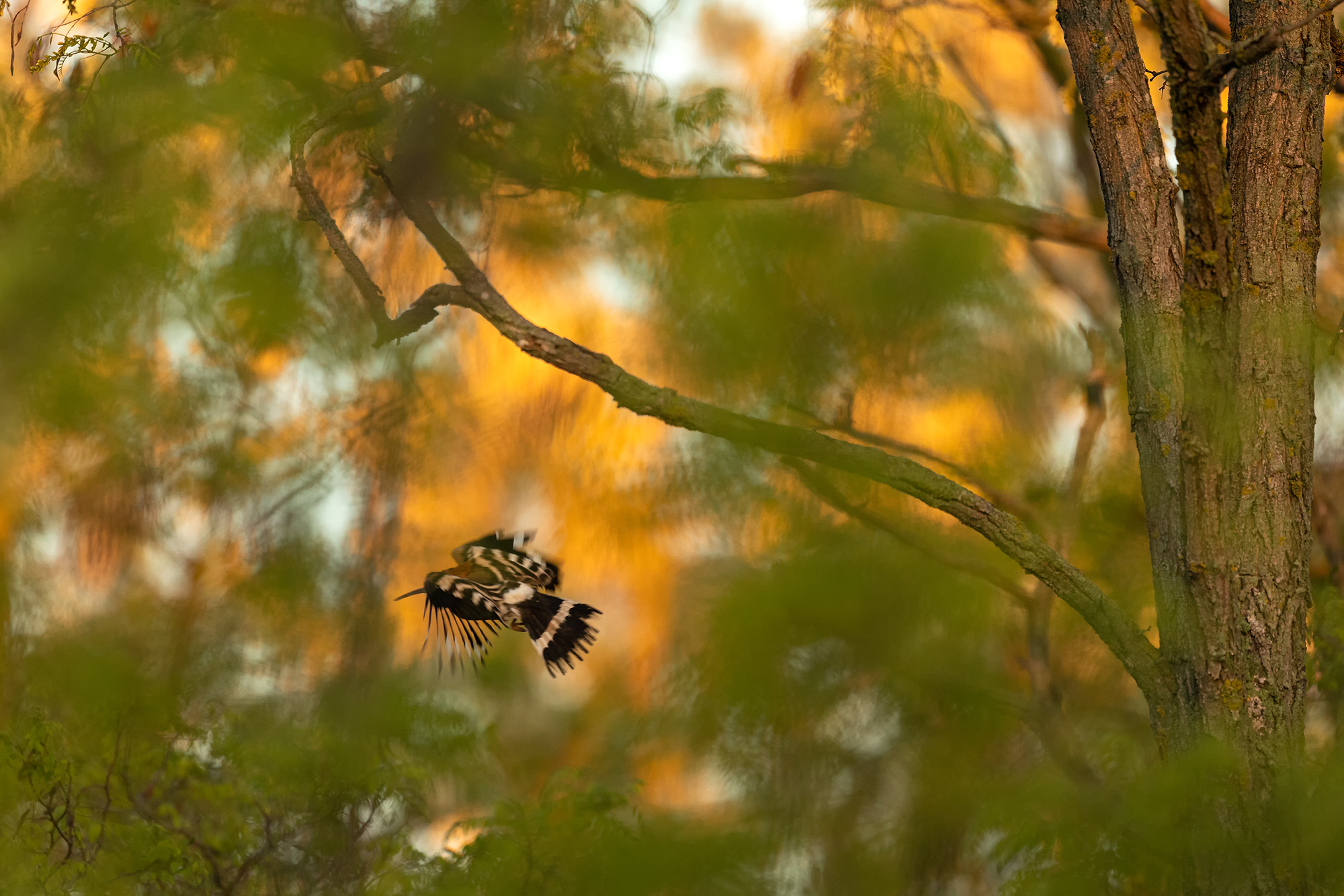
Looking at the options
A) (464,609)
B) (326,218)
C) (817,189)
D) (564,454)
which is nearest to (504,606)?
(464,609)

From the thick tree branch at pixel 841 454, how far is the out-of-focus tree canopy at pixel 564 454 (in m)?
0.12

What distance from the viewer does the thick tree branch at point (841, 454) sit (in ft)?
6.29

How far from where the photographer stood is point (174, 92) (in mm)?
3074

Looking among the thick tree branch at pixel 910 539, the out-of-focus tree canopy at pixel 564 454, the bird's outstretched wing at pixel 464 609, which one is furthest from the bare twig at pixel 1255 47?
the bird's outstretched wing at pixel 464 609

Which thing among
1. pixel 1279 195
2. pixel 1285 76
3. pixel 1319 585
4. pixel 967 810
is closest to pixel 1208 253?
pixel 1279 195

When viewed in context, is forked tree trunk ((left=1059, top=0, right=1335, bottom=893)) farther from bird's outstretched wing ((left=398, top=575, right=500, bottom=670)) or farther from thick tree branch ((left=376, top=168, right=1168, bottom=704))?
bird's outstretched wing ((left=398, top=575, right=500, bottom=670))

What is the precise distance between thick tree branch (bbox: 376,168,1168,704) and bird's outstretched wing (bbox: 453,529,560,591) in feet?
1.05

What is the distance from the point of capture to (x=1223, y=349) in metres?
1.94

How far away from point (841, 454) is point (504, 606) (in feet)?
2.11

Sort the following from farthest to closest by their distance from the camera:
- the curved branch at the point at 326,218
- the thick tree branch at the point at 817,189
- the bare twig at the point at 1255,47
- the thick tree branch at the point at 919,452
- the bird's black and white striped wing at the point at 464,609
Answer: the thick tree branch at the point at 817,189
the thick tree branch at the point at 919,452
the curved branch at the point at 326,218
the bird's black and white striped wing at the point at 464,609
the bare twig at the point at 1255,47

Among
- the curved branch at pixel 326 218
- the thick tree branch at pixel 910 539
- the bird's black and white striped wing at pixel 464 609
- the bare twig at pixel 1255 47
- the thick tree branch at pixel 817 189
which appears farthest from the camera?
the thick tree branch at pixel 817 189

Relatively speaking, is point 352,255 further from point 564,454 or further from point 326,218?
point 564,454

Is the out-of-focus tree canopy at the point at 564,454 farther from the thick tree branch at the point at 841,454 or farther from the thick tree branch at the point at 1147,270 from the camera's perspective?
the thick tree branch at the point at 1147,270

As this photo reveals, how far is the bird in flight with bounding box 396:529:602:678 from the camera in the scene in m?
1.91
